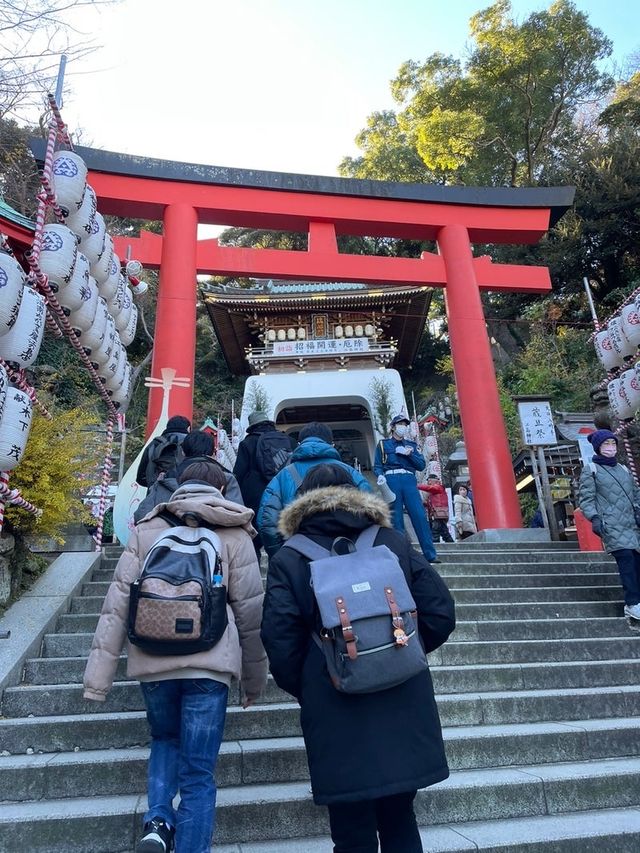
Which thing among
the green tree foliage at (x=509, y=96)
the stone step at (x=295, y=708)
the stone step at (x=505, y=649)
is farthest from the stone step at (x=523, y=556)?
the green tree foliage at (x=509, y=96)

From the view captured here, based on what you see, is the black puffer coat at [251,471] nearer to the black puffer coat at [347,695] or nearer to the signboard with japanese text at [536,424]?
the black puffer coat at [347,695]

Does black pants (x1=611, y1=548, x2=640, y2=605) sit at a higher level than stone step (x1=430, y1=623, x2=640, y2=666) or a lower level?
higher

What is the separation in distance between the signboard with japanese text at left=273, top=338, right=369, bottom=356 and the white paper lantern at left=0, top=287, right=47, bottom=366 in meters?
11.7

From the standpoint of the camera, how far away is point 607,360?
6.50m

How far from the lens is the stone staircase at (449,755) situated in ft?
7.43

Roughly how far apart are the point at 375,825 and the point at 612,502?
3.56 metres

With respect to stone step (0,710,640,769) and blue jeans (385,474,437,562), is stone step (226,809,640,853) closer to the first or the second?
stone step (0,710,640,769)

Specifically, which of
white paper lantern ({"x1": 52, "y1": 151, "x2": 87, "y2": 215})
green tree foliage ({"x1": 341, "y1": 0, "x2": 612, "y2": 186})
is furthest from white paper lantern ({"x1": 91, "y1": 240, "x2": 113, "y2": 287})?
green tree foliage ({"x1": 341, "y1": 0, "x2": 612, "y2": 186})

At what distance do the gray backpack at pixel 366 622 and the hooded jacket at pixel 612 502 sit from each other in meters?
3.25

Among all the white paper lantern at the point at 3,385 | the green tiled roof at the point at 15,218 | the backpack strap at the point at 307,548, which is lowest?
the backpack strap at the point at 307,548

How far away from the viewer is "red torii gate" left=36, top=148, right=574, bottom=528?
28.3 ft

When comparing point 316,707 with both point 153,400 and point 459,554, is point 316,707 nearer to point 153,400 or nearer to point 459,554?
point 459,554

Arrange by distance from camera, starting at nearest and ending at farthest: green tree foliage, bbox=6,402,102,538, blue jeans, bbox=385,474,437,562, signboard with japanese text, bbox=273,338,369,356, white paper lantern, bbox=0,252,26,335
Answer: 1. white paper lantern, bbox=0,252,26,335
2. green tree foliage, bbox=6,402,102,538
3. blue jeans, bbox=385,474,437,562
4. signboard with japanese text, bbox=273,338,369,356

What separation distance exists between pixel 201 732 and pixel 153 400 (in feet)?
21.2
